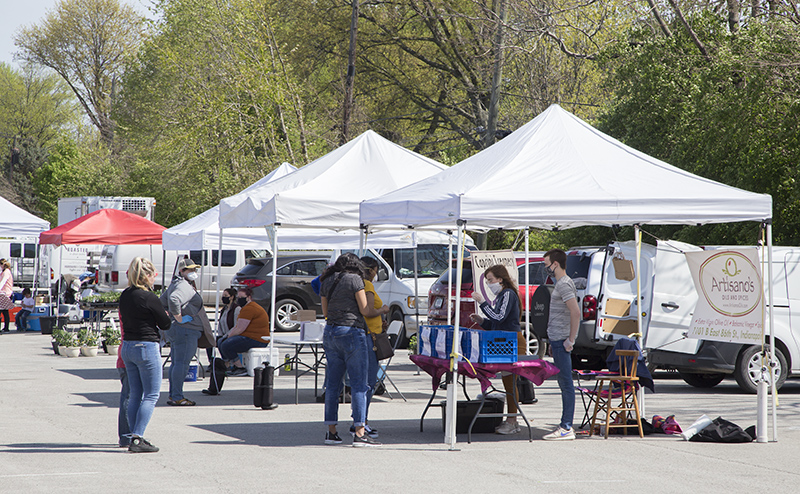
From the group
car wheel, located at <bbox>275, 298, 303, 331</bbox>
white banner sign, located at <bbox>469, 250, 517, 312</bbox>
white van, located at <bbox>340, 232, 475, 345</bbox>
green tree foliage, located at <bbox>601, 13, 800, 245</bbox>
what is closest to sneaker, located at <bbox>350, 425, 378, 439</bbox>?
white banner sign, located at <bbox>469, 250, 517, 312</bbox>

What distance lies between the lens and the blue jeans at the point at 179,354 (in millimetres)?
10938

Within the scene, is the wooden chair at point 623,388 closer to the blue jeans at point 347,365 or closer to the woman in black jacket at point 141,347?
the blue jeans at point 347,365

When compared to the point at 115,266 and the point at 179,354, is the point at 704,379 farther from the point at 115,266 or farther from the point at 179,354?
the point at 115,266

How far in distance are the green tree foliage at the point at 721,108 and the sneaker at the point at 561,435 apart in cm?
844

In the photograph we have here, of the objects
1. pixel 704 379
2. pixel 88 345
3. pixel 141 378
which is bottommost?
pixel 704 379

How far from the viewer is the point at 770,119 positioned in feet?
52.1

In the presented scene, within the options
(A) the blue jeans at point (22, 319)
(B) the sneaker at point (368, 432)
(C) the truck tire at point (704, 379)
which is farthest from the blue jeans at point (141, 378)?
(A) the blue jeans at point (22, 319)

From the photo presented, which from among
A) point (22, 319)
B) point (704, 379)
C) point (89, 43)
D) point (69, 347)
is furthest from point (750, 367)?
point (89, 43)

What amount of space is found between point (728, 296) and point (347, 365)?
13.2ft

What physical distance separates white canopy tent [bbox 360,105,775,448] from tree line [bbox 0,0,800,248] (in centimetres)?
730

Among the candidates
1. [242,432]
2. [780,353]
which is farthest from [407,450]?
[780,353]

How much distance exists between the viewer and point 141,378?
784 centimetres

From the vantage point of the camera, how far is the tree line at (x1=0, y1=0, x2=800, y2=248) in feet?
55.8

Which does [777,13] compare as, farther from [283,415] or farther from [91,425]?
[91,425]
